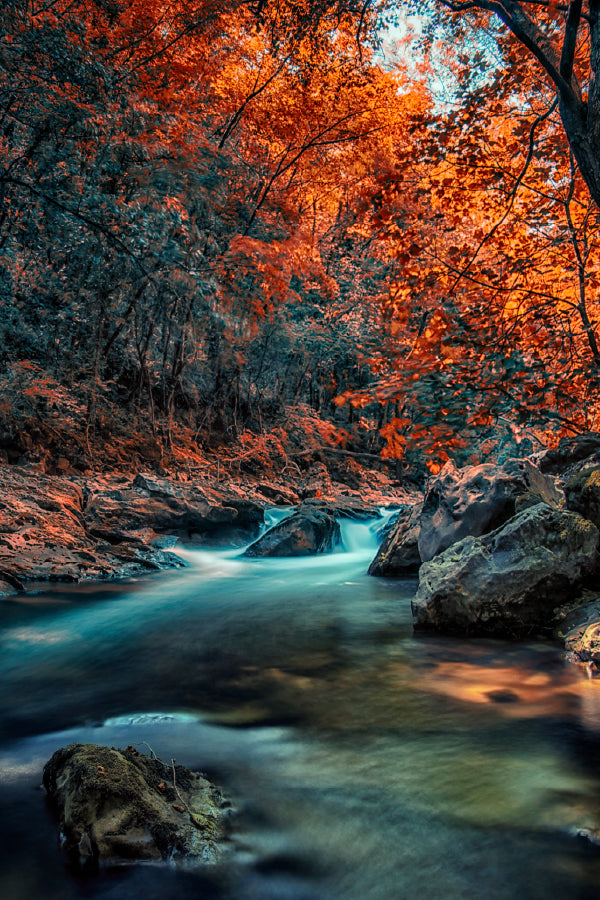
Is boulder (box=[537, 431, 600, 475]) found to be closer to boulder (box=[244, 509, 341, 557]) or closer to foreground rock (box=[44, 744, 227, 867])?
boulder (box=[244, 509, 341, 557])

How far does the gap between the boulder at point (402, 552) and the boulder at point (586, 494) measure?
249 cm

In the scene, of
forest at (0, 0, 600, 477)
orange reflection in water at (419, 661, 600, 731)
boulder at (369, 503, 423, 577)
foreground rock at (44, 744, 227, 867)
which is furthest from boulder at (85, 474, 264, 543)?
foreground rock at (44, 744, 227, 867)

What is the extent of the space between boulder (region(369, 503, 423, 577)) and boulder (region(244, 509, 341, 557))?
1900 millimetres

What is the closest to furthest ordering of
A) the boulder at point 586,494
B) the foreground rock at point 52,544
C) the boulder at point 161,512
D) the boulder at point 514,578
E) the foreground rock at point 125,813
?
the foreground rock at point 125,813, the boulder at point 514,578, the boulder at point 586,494, the foreground rock at point 52,544, the boulder at point 161,512

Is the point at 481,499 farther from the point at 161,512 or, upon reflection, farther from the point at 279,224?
Answer: the point at 279,224

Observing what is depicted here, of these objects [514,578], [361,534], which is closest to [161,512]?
[361,534]

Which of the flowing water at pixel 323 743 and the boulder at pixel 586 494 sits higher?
the boulder at pixel 586 494

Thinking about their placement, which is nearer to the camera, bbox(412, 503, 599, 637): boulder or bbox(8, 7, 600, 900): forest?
bbox(8, 7, 600, 900): forest

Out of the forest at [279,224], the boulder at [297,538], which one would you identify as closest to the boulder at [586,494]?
the forest at [279,224]

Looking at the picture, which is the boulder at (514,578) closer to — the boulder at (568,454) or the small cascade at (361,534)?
the boulder at (568,454)

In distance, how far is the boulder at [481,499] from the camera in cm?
644

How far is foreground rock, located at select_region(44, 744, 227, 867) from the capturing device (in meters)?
1.79

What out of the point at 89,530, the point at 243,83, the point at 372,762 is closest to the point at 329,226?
the point at 243,83

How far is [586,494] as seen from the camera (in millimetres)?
5414
